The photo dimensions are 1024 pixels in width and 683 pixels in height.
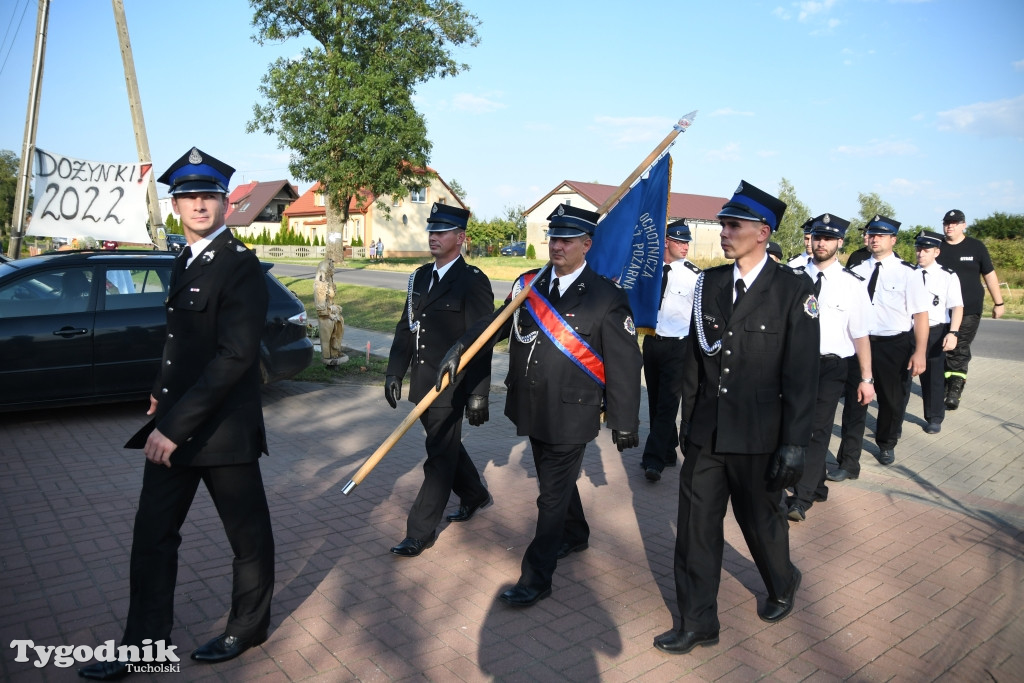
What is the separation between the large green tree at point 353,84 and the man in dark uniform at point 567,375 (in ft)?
131

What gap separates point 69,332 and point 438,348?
4.54 meters

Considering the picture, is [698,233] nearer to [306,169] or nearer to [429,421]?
[306,169]

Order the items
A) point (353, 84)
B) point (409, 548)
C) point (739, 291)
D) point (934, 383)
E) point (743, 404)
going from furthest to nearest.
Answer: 1. point (353, 84)
2. point (934, 383)
3. point (409, 548)
4. point (739, 291)
5. point (743, 404)

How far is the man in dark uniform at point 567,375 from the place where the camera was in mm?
4160

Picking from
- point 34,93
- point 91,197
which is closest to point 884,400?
point 91,197

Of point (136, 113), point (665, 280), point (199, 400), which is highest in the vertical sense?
point (136, 113)

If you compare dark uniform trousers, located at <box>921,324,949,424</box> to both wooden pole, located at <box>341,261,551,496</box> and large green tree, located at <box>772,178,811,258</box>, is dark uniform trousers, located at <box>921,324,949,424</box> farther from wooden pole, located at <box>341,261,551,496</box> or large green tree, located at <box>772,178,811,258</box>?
large green tree, located at <box>772,178,811,258</box>

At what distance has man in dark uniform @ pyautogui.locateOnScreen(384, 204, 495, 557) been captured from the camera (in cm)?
484

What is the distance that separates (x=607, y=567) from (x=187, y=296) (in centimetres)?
286

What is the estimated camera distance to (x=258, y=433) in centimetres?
350

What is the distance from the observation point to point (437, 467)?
4906mm

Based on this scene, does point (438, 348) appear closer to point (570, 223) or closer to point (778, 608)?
point (570, 223)

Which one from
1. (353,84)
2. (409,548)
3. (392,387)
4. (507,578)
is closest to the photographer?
(507,578)

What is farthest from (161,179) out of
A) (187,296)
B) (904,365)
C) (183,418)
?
(904,365)
